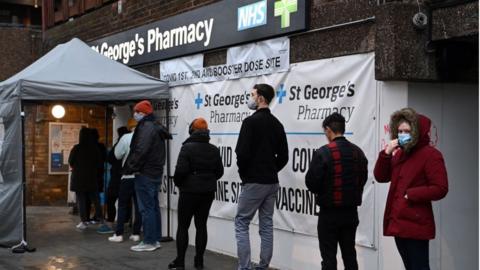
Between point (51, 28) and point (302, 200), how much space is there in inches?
362

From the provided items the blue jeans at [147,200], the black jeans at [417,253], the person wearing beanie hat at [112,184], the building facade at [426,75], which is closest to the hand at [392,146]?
the black jeans at [417,253]

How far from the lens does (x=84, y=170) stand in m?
10.1

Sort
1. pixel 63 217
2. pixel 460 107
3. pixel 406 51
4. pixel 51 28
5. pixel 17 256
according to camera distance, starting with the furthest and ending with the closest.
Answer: pixel 51 28 < pixel 63 217 < pixel 17 256 < pixel 460 107 < pixel 406 51

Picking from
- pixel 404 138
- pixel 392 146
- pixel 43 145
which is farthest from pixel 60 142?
pixel 404 138

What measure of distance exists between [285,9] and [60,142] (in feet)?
27.0

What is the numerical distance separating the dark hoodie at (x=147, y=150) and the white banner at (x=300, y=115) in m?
0.69

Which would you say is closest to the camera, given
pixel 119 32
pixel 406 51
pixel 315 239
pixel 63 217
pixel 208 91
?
pixel 406 51

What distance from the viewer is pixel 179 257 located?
22.8 feet

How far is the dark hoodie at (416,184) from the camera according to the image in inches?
176

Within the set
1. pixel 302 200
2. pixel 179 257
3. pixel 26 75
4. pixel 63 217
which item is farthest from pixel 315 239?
pixel 63 217

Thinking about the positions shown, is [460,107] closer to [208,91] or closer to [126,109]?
[208,91]

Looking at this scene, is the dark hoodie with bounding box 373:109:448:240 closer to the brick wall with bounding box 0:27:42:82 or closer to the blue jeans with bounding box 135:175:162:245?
→ the blue jeans with bounding box 135:175:162:245

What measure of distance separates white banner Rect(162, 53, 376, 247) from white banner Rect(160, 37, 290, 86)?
0.09 meters

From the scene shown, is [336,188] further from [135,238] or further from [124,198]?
[135,238]
